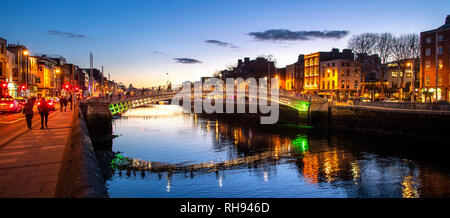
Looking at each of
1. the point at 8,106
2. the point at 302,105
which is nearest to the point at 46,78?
the point at 8,106

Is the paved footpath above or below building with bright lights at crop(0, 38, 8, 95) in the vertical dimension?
below

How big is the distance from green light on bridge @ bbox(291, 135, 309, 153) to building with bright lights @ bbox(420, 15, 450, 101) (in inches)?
992

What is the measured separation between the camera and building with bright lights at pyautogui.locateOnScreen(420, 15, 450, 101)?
52.0m

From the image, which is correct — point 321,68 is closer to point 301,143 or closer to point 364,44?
point 364,44

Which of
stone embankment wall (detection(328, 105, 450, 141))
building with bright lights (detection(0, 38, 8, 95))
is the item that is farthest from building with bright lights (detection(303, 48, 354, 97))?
building with bright lights (detection(0, 38, 8, 95))

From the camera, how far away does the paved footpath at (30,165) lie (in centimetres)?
736

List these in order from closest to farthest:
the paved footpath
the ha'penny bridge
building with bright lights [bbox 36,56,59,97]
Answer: the paved footpath, the ha'penny bridge, building with bright lights [bbox 36,56,59,97]

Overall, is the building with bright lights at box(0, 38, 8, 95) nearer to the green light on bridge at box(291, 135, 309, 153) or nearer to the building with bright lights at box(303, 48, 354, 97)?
the green light on bridge at box(291, 135, 309, 153)

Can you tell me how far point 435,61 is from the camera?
54.0 metres

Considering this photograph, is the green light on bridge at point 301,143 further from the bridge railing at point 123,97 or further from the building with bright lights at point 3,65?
the building with bright lights at point 3,65

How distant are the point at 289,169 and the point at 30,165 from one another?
15.1 metres

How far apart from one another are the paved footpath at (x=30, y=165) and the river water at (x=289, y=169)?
3731 mm
